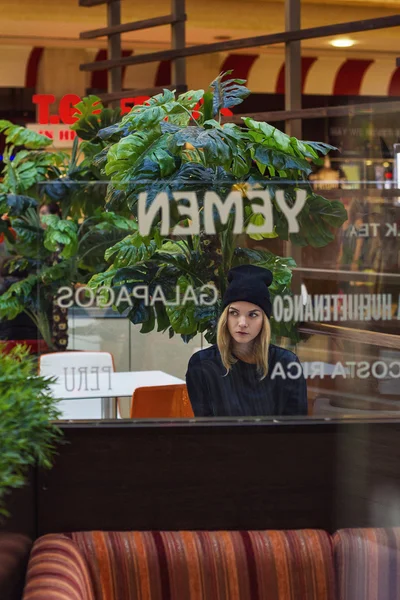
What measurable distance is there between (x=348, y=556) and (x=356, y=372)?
0.76 m

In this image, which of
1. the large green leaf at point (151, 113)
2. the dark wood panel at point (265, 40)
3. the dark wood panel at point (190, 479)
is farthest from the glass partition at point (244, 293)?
the dark wood panel at point (265, 40)

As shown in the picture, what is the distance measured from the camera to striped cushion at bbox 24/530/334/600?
231cm

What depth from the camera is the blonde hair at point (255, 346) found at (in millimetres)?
2908

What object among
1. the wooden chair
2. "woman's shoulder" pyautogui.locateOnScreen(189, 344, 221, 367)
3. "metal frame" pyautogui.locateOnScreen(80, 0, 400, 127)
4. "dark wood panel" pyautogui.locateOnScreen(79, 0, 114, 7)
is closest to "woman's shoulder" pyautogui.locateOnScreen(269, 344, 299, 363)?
"woman's shoulder" pyautogui.locateOnScreen(189, 344, 221, 367)

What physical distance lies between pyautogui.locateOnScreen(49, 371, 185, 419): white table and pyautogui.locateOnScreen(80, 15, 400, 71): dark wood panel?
212cm

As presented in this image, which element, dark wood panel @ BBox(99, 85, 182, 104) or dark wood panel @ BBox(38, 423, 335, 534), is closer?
dark wood panel @ BBox(38, 423, 335, 534)

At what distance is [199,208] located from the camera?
9.66 ft

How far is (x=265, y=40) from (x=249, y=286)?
7.22 ft

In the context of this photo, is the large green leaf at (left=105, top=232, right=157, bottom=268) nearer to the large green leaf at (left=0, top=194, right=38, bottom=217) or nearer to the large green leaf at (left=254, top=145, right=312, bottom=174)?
the large green leaf at (left=254, top=145, right=312, bottom=174)

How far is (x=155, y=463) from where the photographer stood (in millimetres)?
2500

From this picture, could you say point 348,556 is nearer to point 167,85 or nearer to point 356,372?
point 356,372

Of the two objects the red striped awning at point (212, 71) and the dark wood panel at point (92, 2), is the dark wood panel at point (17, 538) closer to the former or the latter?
the red striped awning at point (212, 71)

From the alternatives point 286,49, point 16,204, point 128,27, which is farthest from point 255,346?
point 128,27

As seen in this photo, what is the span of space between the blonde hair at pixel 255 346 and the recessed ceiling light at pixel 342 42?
2997 millimetres
